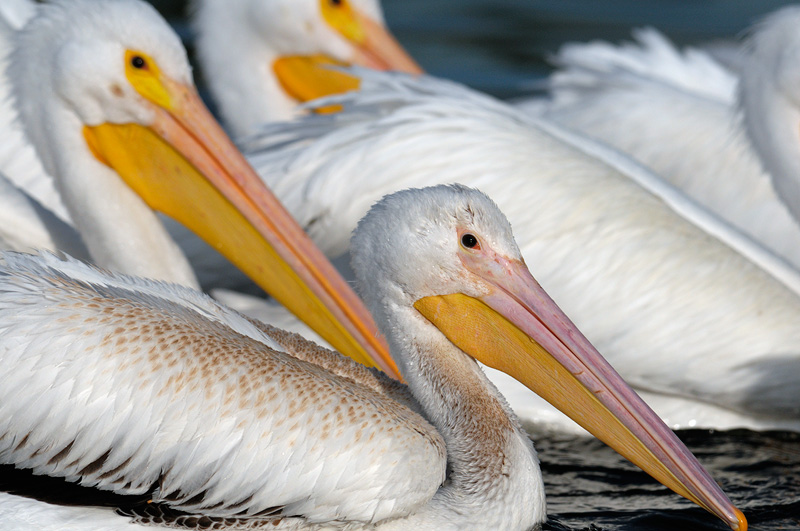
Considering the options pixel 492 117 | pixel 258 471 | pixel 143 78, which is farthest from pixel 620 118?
pixel 258 471

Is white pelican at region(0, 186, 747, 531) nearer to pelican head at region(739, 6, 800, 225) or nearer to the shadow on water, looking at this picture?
the shadow on water

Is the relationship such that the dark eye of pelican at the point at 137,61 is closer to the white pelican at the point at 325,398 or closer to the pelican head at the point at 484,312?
the white pelican at the point at 325,398

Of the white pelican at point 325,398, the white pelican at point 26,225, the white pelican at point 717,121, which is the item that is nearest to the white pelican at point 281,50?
the white pelican at point 717,121

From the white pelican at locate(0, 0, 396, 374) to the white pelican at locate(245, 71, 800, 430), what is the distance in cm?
34

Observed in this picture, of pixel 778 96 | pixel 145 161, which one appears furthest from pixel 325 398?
pixel 778 96

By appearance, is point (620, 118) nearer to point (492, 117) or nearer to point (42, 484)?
point (492, 117)

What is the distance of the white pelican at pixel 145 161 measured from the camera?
11.3 ft

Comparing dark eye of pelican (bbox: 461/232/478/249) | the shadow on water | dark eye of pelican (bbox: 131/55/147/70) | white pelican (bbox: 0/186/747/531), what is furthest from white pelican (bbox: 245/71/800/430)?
dark eye of pelican (bbox: 461/232/478/249)

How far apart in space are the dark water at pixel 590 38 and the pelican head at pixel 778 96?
89 centimetres

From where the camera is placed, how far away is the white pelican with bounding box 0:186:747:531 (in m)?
2.49

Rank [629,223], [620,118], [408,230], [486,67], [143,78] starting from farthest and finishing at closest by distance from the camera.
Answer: [486,67] → [620,118] → [629,223] → [143,78] → [408,230]

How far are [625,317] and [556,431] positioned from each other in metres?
0.43

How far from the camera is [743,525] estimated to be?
266 centimetres

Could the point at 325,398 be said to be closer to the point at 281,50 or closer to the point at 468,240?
the point at 468,240
